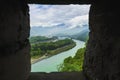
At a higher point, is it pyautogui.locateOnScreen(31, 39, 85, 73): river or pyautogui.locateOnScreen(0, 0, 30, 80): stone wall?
pyautogui.locateOnScreen(0, 0, 30, 80): stone wall

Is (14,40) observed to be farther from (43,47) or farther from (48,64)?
(43,47)

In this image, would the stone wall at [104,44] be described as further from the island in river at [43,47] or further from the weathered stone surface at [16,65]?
the island in river at [43,47]

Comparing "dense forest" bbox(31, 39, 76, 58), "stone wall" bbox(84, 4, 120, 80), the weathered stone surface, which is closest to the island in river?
Result: "dense forest" bbox(31, 39, 76, 58)

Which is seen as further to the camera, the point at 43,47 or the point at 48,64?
the point at 43,47

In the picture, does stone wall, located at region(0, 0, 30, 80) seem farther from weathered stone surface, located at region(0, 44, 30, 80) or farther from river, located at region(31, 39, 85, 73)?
river, located at region(31, 39, 85, 73)

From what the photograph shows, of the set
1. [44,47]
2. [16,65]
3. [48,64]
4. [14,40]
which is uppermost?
[14,40]

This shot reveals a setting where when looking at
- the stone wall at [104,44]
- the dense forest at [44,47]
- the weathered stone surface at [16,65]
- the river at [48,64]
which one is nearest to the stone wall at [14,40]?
the weathered stone surface at [16,65]

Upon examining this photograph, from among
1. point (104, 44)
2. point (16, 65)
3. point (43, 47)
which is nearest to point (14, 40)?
point (16, 65)
